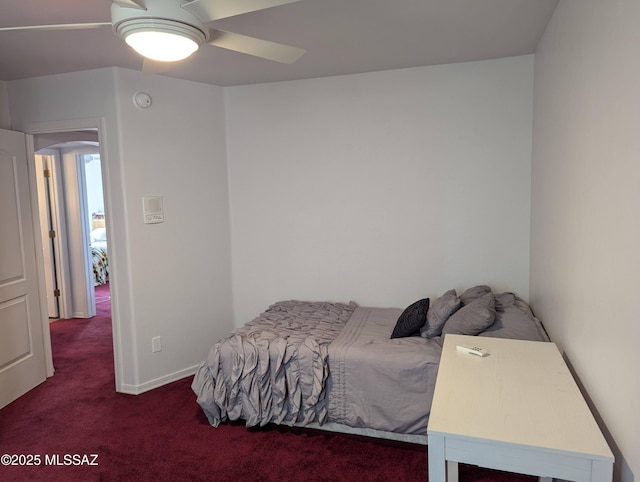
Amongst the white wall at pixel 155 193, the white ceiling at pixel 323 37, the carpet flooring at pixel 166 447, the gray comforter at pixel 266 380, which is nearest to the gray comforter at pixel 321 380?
the gray comforter at pixel 266 380

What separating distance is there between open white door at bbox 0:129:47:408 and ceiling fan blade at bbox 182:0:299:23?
241cm

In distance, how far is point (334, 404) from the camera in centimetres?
280

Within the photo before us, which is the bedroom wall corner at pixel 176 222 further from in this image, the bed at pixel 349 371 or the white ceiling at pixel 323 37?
the bed at pixel 349 371

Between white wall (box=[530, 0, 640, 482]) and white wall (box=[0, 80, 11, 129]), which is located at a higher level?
white wall (box=[0, 80, 11, 129])

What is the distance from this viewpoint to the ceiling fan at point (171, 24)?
5.44ft

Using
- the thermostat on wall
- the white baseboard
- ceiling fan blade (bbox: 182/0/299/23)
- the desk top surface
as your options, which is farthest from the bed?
ceiling fan blade (bbox: 182/0/299/23)

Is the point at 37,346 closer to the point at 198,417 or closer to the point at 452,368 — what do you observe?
the point at 198,417

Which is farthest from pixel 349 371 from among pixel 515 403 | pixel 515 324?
pixel 515 403

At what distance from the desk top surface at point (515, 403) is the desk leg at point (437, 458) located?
1.3 inches

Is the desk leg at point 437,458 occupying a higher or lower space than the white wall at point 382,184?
lower

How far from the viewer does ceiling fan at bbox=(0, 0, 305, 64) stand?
5.44ft

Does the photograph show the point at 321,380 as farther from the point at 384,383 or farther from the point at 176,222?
the point at 176,222

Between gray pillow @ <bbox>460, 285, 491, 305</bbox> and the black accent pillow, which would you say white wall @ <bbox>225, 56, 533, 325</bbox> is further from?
the black accent pillow

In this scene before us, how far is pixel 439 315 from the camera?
2.91 meters
